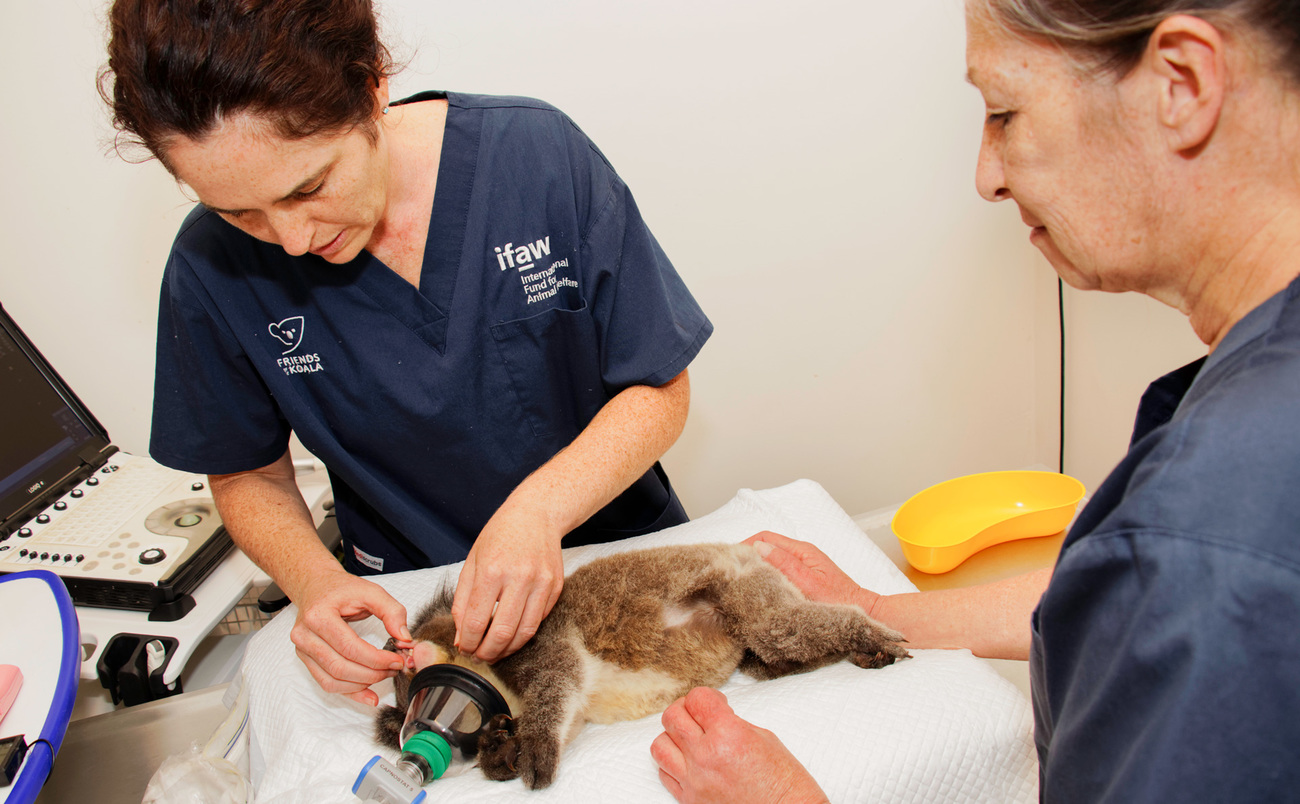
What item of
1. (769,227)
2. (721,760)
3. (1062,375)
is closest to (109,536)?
(721,760)

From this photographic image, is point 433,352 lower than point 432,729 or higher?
higher

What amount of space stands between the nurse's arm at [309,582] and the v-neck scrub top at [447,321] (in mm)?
95

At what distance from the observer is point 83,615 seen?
5.42 ft

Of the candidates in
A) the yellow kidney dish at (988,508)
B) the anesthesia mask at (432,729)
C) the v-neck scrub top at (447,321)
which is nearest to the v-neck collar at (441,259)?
the v-neck scrub top at (447,321)

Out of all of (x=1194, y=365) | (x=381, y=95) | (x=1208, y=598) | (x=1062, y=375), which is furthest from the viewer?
(x=1062, y=375)

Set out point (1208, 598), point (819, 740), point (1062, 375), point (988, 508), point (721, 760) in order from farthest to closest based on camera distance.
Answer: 1. point (1062, 375)
2. point (988, 508)
3. point (819, 740)
4. point (721, 760)
5. point (1208, 598)

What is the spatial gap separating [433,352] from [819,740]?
3.22ft

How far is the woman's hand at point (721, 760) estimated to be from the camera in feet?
3.54

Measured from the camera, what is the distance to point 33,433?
1.82m

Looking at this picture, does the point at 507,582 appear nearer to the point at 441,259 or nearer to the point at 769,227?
the point at 441,259

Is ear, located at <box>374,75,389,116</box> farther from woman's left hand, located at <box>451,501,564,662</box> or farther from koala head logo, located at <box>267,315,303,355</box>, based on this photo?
woman's left hand, located at <box>451,501,564,662</box>

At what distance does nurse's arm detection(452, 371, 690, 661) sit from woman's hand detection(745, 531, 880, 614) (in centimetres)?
36

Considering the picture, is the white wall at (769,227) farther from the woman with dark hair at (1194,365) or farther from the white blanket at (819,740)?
the woman with dark hair at (1194,365)

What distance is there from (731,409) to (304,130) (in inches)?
72.1
